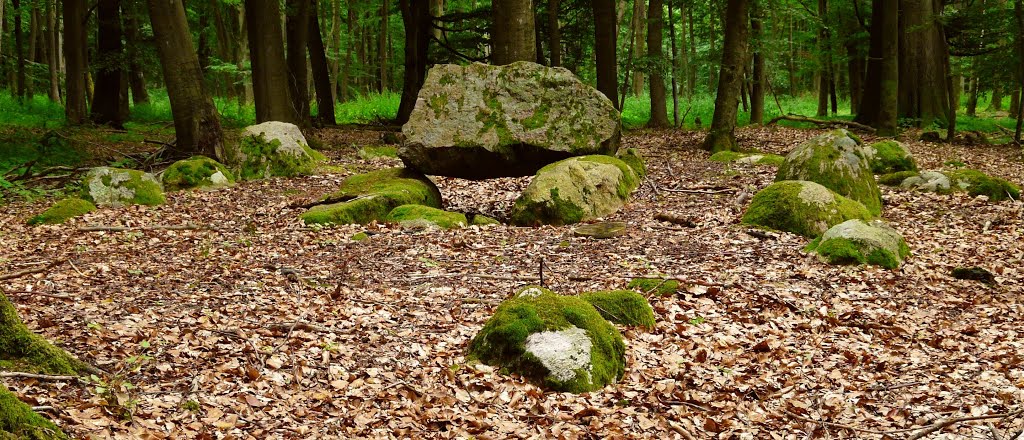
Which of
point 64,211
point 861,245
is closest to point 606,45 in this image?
point 861,245

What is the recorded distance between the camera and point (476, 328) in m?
6.15

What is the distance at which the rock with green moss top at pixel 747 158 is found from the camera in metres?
13.5

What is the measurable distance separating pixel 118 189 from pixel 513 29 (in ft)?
22.8

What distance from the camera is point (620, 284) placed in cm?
732

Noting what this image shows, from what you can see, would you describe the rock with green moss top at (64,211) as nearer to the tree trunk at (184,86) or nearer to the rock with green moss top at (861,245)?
the tree trunk at (184,86)

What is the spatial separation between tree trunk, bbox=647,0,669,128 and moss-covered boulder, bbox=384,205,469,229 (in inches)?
423

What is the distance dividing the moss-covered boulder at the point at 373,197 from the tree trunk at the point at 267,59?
16.9 ft

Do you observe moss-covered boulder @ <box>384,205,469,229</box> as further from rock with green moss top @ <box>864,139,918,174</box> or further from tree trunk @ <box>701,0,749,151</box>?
rock with green moss top @ <box>864,139,918,174</box>

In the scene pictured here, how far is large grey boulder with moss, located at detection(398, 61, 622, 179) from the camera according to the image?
1055 centimetres

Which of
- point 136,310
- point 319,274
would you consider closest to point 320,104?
point 319,274

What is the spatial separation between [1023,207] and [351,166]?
1137cm

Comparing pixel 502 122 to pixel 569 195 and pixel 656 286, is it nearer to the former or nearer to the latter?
pixel 569 195

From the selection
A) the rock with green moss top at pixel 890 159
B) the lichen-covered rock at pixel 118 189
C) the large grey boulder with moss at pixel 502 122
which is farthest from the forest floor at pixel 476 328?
the rock with green moss top at pixel 890 159

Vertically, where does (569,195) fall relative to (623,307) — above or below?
above
